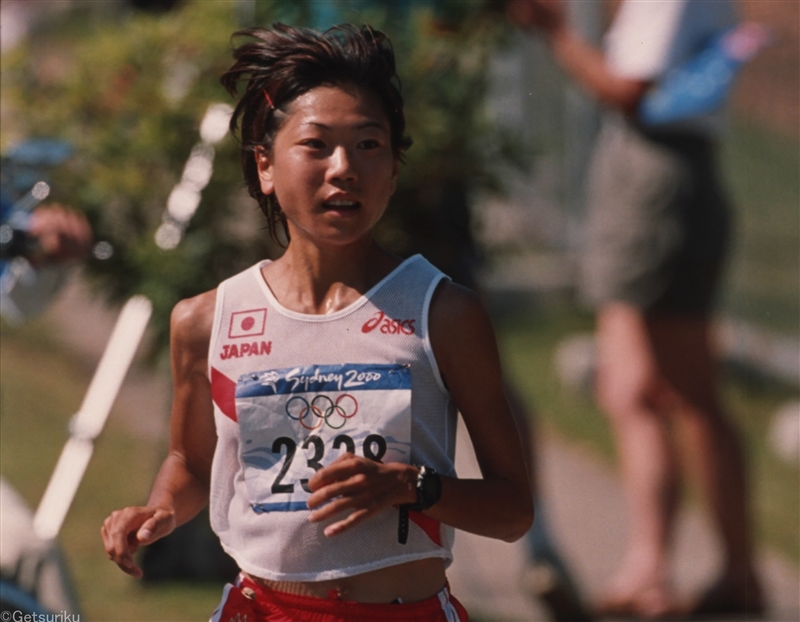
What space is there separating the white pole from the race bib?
1.30m

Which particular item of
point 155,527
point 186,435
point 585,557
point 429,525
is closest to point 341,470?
point 429,525

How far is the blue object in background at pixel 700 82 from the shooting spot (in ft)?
15.3

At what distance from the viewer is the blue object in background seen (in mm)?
4672

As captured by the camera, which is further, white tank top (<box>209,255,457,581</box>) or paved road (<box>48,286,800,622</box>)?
paved road (<box>48,286,800,622</box>)

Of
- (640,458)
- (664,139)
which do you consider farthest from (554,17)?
(640,458)

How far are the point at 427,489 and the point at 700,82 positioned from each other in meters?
3.09

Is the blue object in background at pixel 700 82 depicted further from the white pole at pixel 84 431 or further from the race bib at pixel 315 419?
the race bib at pixel 315 419

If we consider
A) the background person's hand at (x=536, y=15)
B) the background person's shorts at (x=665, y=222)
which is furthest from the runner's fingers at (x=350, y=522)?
the background person's shorts at (x=665, y=222)

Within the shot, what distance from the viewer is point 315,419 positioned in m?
2.13

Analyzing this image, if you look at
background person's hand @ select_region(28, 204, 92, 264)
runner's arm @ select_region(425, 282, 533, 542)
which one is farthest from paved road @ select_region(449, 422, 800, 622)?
runner's arm @ select_region(425, 282, 533, 542)

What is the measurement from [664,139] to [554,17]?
1.87 feet

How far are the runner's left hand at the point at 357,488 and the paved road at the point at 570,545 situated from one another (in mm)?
2643

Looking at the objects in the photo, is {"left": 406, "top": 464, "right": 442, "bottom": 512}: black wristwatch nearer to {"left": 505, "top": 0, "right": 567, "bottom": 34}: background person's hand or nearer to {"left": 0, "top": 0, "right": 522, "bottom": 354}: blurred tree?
{"left": 0, "top": 0, "right": 522, "bottom": 354}: blurred tree

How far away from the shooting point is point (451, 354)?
2135mm
